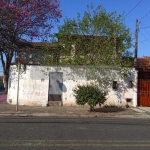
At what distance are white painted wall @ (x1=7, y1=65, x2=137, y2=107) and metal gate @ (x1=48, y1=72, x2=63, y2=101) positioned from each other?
21 centimetres

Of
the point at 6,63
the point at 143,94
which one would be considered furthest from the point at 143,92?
the point at 6,63

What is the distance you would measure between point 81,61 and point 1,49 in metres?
6.49

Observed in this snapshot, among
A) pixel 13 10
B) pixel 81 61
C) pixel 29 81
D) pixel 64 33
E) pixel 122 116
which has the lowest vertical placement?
pixel 122 116

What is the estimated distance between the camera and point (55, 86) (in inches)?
726

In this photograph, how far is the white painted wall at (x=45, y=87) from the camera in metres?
18.3

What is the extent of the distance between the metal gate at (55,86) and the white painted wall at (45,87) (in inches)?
8.1

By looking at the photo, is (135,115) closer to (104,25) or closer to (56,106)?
(56,106)

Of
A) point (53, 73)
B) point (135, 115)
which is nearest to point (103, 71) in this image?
point (53, 73)

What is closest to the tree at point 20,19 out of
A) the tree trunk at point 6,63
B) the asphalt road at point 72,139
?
the tree trunk at point 6,63

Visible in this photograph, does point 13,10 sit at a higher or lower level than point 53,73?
higher

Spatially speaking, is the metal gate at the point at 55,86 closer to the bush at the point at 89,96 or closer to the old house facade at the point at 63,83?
the old house facade at the point at 63,83

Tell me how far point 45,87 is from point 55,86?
0.66m

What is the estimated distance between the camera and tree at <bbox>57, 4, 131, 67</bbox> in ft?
63.5

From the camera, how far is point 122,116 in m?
14.7
